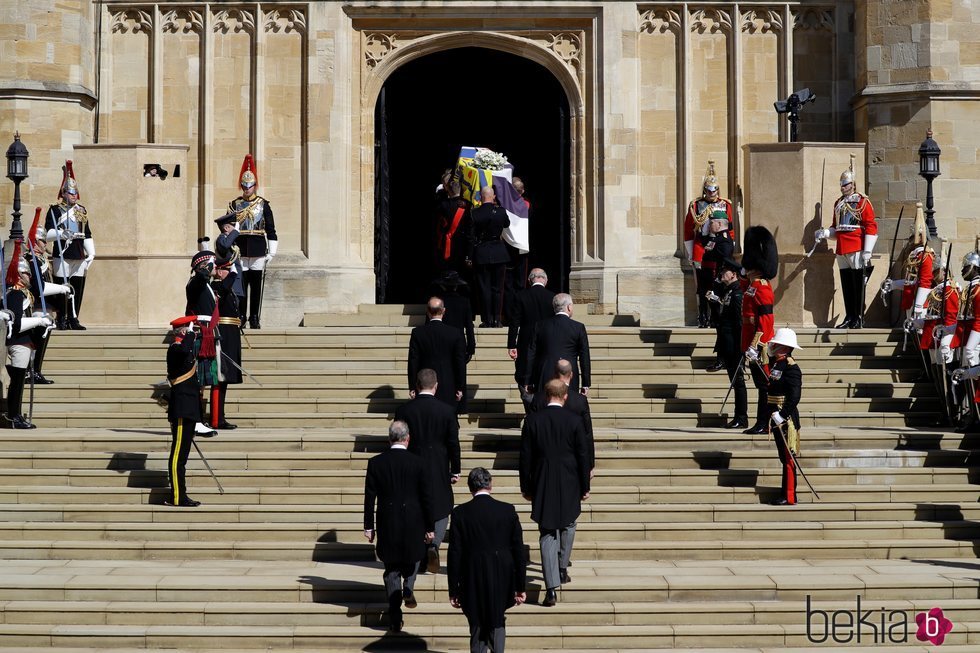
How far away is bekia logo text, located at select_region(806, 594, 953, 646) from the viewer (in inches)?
423

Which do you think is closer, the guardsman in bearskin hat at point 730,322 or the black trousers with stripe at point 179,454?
the black trousers with stripe at point 179,454

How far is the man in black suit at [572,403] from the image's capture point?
11.3 metres

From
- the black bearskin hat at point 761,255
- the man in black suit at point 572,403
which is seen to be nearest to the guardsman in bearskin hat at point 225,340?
the man in black suit at point 572,403

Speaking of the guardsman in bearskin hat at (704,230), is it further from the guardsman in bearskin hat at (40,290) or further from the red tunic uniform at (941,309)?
the guardsman in bearskin hat at (40,290)

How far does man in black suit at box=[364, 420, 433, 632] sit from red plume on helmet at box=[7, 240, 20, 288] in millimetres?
6628

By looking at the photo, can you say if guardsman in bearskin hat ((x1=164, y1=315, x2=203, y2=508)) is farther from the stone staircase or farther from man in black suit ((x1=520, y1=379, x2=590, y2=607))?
man in black suit ((x1=520, y1=379, x2=590, y2=607))

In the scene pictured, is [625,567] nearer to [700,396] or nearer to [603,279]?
[700,396]

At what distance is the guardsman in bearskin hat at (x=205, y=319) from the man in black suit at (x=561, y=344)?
318 cm

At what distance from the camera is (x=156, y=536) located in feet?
41.2

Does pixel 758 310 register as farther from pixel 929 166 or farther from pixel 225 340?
pixel 929 166

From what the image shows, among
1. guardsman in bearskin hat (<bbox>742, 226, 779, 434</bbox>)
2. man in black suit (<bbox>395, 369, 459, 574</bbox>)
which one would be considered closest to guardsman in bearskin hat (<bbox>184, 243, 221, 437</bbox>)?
man in black suit (<bbox>395, 369, 459, 574</bbox>)

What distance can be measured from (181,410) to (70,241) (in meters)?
6.53

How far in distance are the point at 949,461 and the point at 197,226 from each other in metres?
12.0

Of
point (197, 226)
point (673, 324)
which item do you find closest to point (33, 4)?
point (197, 226)
